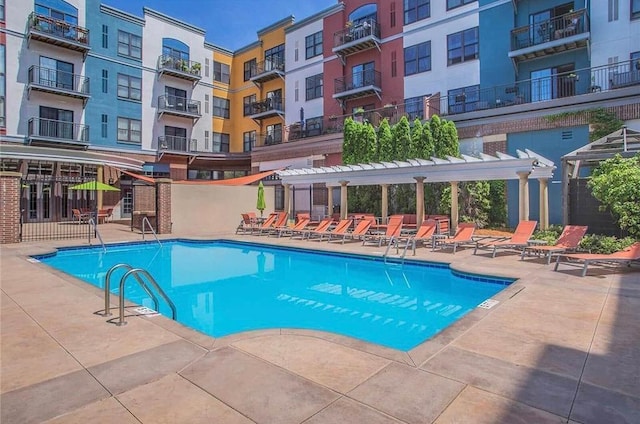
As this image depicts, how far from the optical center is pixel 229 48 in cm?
3547

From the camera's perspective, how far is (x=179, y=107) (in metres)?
31.1

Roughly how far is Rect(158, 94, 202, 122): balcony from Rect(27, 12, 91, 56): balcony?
19.1ft

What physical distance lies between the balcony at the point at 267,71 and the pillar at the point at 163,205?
16.7 m

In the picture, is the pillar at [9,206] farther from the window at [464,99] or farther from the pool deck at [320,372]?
the window at [464,99]

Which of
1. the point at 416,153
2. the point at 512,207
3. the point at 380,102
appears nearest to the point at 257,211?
the point at 416,153

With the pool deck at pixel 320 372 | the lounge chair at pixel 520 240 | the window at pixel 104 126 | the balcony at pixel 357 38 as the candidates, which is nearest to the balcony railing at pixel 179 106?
the window at pixel 104 126

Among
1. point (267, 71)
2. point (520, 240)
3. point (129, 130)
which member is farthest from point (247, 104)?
point (520, 240)

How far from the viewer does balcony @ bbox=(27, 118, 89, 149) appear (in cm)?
2335

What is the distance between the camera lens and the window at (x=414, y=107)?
73.4 feet

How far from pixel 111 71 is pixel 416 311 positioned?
28.7 meters

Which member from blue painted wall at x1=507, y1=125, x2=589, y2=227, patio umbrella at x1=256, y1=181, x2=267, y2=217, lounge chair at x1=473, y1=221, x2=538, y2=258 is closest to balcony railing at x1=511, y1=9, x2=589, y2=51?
blue painted wall at x1=507, y1=125, x2=589, y2=227

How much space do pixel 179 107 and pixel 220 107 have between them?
4.27 metres

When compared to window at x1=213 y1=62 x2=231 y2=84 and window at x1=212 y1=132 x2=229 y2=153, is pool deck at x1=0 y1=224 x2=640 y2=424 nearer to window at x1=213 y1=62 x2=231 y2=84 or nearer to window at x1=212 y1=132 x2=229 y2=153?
window at x1=212 y1=132 x2=229 y2=153

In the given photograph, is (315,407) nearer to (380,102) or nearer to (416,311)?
(416,311)
